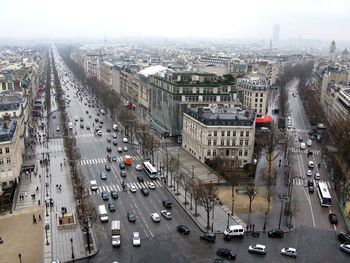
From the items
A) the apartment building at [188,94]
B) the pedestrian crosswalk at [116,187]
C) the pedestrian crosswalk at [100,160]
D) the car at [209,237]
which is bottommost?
the pedestrian crosswalk at [100,160]

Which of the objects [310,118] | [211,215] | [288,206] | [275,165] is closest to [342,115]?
[310,118]

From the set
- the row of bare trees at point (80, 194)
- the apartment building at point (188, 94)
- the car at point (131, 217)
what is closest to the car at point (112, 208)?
the row of bare trees at point (80, 194)

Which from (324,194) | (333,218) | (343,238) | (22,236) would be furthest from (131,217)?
(324,194)

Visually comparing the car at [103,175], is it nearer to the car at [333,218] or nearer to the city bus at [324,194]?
the city bus at [324,194]

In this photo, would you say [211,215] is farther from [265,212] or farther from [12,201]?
[12,201]

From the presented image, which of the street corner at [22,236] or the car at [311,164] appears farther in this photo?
the car at [311,164]

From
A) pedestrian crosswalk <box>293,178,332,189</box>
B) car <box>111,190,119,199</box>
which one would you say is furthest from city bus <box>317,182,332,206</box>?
car <box>111,190,119,199</box>

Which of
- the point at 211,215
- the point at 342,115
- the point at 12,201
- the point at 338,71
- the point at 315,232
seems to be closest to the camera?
the point at 315,232
